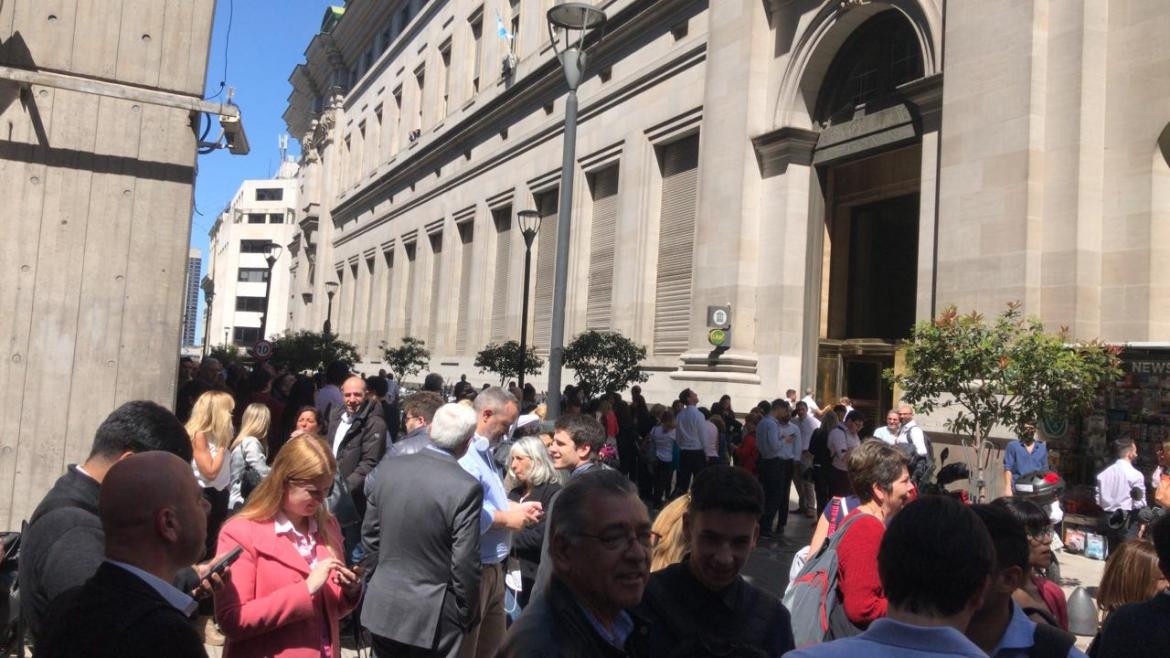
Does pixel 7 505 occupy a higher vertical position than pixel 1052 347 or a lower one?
lower

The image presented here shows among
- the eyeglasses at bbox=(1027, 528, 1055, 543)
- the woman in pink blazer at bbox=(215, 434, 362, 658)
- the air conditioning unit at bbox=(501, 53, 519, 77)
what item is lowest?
the woman in pink blazer at bbox=(215, 434, 362, 658)

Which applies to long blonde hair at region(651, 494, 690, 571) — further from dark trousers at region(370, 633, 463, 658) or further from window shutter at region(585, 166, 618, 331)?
window shutter at region(585, 166, 618, 331)

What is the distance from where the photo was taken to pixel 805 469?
15.8m

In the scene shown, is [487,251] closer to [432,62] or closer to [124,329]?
[432,62]

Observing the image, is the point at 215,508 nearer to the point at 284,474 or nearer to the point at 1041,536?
the point at 284,474

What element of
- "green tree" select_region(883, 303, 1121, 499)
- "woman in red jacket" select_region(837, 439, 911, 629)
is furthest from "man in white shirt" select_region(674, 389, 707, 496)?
"woman in red jacket" select_region(837, 439, 911, 629)

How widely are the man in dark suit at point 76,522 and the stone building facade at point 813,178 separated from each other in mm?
12764

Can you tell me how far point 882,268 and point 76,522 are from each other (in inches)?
758

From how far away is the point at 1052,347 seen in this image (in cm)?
952

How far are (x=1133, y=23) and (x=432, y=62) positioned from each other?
112 feet

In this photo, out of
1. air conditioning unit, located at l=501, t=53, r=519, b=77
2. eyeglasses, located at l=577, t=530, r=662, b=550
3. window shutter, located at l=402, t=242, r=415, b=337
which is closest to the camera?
eyeglasses, located at l=577, t=530, r=662, b=550

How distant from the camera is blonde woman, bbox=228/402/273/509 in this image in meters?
7.23

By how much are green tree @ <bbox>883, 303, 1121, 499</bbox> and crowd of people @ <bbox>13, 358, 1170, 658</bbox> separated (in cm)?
355

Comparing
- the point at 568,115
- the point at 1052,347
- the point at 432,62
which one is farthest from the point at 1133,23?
the point at 432,62
